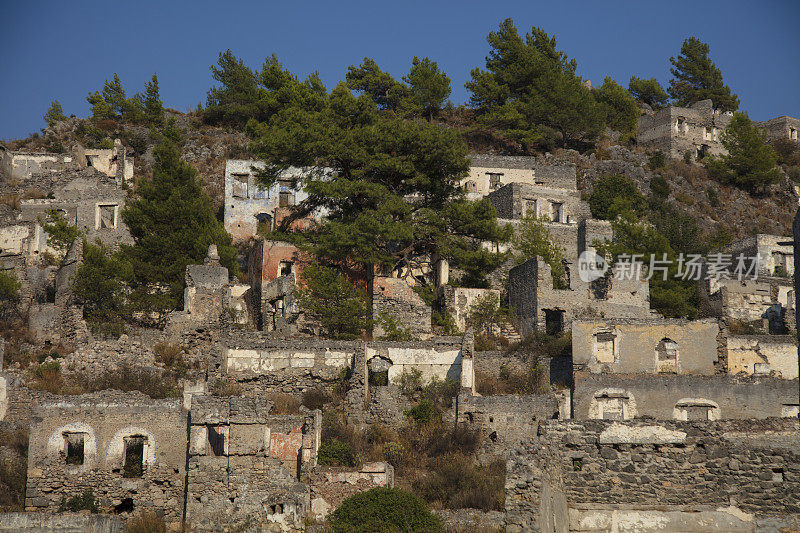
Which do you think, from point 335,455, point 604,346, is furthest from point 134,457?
point 604,346

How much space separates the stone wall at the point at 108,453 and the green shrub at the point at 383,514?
14.8 feet

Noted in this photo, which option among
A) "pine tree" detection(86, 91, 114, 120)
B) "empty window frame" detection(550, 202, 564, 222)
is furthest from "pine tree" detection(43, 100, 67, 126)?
"empty window frame" detection(550, 202, 564, 222)

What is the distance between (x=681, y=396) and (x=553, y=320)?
809 centimetres

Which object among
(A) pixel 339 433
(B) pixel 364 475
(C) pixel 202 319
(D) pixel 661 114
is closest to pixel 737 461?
(B) pixel 364 475

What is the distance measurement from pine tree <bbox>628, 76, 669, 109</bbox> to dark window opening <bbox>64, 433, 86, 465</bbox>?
178ft

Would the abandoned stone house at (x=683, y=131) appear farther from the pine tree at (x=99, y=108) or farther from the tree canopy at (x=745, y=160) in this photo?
the pine tree at (x=99, y=108)

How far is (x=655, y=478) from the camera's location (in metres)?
13.0

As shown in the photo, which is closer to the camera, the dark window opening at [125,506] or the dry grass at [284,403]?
the dark window opening at [125,506]

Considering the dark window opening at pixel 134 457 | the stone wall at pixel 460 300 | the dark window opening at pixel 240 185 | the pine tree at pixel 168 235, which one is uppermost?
the dark window opening at pixel 240 185

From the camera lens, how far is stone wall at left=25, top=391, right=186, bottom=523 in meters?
21.9

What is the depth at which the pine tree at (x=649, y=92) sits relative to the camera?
68.7 m

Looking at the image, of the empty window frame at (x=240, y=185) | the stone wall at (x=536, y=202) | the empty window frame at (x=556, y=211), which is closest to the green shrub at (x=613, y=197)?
the stone wall at (x=536, y=202)

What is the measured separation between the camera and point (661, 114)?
198 feet

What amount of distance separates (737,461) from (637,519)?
155 cm
